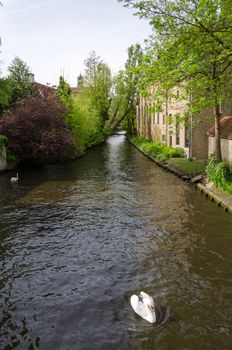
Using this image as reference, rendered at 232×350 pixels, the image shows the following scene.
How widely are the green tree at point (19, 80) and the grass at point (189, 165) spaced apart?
17.4 meters

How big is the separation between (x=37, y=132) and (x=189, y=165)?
13.8 m

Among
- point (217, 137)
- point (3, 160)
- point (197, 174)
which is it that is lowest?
point (197, 174)

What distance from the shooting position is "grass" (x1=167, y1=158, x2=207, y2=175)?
2467cm

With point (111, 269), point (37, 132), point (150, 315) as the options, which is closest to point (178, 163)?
point (37, 132)

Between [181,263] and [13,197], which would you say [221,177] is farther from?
[13,197]

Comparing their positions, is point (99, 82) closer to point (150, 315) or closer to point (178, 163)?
point (178, 163)

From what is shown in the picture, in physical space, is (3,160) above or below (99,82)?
below

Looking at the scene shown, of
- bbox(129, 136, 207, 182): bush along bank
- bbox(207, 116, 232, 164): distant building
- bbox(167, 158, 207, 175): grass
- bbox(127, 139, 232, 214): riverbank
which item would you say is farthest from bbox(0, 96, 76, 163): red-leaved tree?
bbox(207, 116, 232, 164): distant building

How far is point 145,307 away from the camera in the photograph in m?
8.05

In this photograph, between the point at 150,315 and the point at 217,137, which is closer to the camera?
the point at 150,315

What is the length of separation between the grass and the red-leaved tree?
9597 millimetres

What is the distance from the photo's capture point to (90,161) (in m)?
35.8

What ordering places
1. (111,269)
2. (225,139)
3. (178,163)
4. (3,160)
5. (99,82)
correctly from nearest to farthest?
(111,269) → (225,139) → (178,163) → (3,160) → (99,82)

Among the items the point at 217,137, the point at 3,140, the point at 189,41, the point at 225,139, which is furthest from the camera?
the point at 3,140
